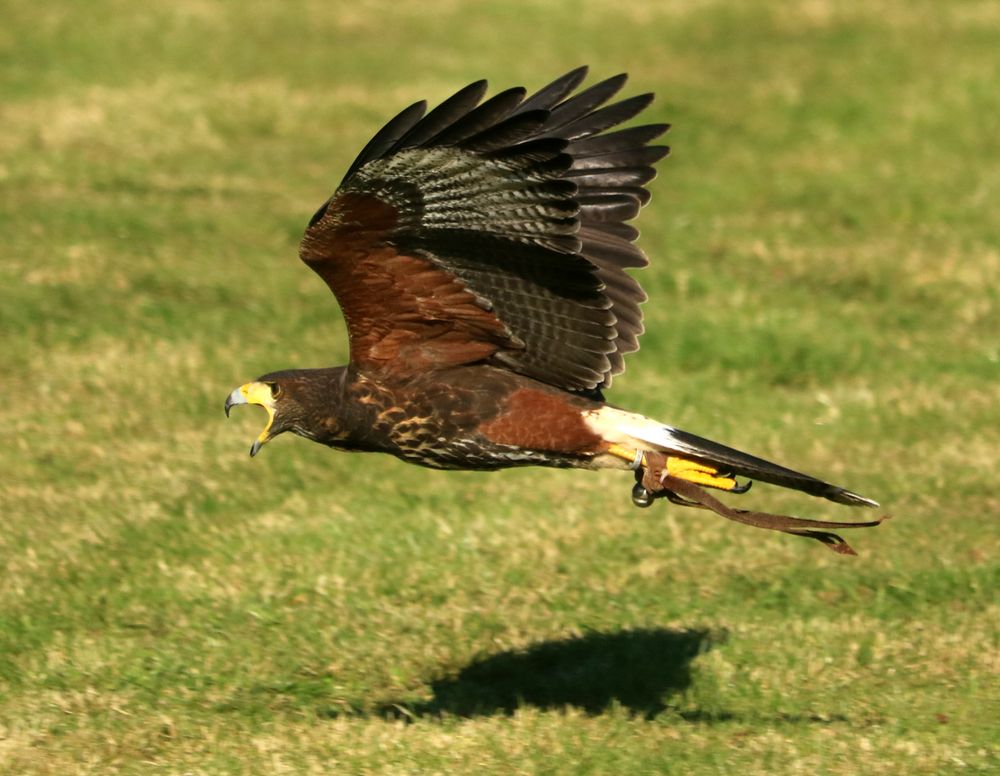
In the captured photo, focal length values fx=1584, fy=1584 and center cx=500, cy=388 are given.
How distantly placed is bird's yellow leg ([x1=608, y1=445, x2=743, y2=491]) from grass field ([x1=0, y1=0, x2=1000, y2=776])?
1.00 m

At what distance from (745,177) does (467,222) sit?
840 centimetres

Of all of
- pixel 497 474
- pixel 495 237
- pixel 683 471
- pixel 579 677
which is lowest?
pixel 579 677

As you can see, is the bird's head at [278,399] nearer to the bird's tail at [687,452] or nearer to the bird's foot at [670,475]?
the bird's tail at [687,452]

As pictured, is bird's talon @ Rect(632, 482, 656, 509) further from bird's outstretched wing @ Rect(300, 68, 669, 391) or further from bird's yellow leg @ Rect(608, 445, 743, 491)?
bird's outstretched wing @ Rect(300, 68, 669, 391)

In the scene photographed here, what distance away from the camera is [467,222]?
5.99 metres

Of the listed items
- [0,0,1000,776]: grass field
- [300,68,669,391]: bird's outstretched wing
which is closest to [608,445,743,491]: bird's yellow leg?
[300,68,669,391]: bird's outstretched wing

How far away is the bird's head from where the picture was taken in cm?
641

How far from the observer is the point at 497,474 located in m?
9.16

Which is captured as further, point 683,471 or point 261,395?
point 261,395

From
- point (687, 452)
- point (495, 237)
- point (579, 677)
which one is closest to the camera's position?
point (495, 237)

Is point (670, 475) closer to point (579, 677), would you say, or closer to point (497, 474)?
point (579, 677)

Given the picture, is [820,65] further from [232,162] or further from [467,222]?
[467,222]

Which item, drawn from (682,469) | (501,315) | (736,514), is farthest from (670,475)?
(501,315)

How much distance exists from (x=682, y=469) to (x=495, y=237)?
1171 mm
